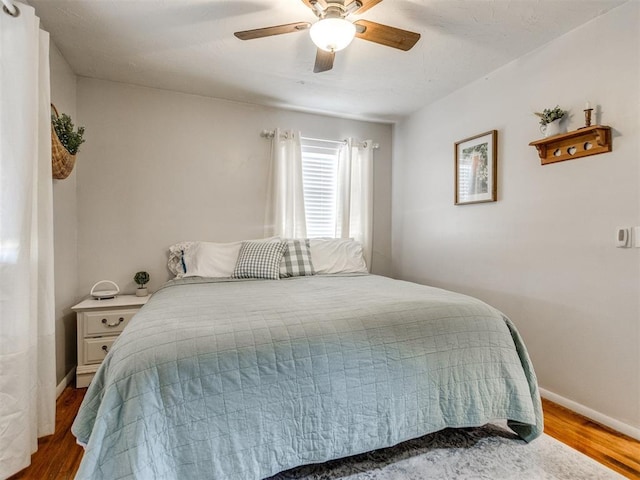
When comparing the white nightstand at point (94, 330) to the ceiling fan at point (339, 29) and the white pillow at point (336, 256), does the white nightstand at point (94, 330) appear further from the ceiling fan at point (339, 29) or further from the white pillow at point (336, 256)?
the ceiling fan at point (339, 29)

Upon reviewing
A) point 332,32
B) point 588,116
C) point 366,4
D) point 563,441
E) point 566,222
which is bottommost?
point 563,441

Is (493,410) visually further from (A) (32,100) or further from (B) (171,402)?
(A) (32,100)

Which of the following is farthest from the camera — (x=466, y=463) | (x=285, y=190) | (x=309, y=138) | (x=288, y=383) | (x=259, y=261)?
(x=309, y=138)

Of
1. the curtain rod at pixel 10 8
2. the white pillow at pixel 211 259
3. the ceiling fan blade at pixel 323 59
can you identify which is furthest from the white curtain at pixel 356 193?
the curtain rod at pixel 10 8

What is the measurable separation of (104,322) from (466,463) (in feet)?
8.17

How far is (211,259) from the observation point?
2898mm

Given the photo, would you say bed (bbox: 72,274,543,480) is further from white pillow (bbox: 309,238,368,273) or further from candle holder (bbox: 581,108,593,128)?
candle holder (bbox: 581,108,593,128)

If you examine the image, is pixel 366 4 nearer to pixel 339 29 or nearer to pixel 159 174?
pixel 339 29

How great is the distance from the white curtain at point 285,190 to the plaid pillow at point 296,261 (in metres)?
0.37

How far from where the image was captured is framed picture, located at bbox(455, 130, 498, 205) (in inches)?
108

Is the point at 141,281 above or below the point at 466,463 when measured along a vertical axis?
above

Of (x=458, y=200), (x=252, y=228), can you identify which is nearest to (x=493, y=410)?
(x=458, y=200)

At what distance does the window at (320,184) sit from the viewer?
362 cm

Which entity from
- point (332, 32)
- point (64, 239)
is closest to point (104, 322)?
point (64, 239)
